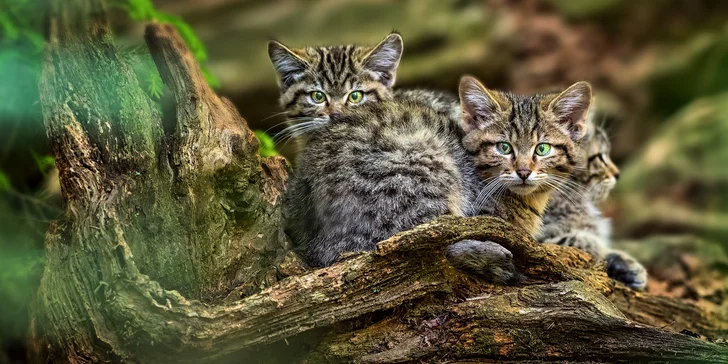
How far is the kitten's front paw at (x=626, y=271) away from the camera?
5195mm

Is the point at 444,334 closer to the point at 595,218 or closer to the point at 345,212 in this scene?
the point at 345,212

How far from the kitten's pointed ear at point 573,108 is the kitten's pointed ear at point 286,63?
2.05 m

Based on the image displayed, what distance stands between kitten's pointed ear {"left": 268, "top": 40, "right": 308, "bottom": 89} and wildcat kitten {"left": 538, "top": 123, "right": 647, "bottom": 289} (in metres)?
2.35

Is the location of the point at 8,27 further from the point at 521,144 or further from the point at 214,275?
the point at 521,144

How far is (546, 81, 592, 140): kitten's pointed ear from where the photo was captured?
4438 mm

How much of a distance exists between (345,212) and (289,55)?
1.98 m

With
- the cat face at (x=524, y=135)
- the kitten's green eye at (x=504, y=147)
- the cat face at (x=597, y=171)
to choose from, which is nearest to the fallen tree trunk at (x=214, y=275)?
the cat face at (x=524, y=135)

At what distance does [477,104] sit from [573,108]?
656 mm

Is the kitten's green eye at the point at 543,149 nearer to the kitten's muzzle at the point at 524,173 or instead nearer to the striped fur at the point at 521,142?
the striped fur at the point at 521,142

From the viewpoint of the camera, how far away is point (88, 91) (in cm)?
385

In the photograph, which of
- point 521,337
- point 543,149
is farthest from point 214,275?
point 543,149

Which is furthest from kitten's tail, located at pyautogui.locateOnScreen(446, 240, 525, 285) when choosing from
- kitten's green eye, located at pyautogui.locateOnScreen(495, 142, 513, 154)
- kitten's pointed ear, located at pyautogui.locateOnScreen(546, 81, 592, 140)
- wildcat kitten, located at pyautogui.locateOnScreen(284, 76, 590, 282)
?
kitten's pointed ear, located at pyautogui.locateOnScreen(546, 81, 592, 140)

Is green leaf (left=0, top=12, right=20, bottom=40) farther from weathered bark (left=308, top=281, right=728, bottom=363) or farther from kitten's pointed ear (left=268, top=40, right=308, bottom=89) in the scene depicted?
weathered bark (left=308, top=281, right=728, bottom=363)

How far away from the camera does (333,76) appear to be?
211 inches
